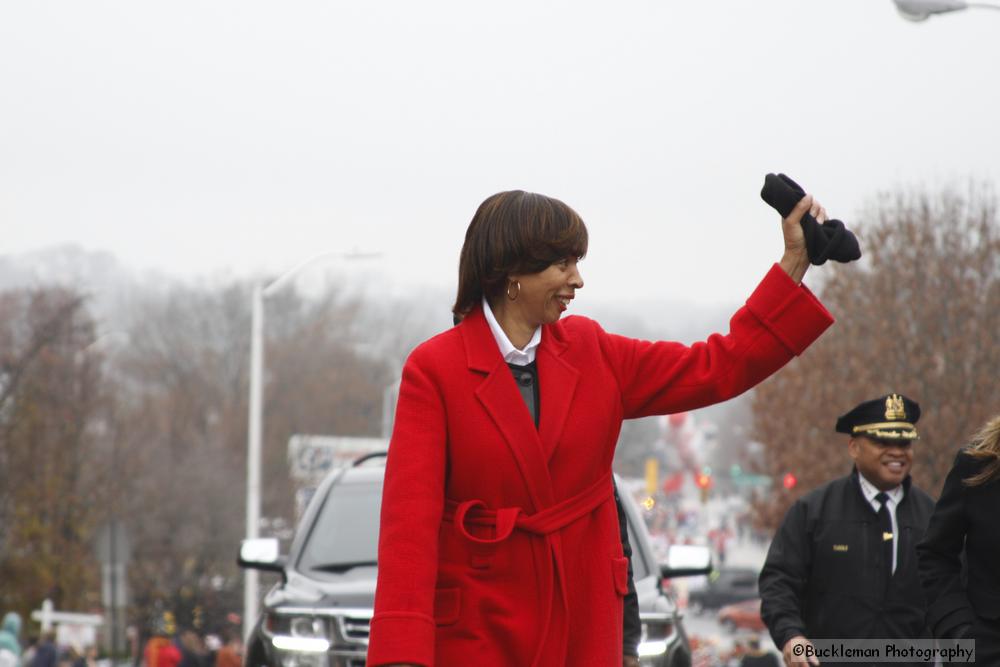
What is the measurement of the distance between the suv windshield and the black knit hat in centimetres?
236

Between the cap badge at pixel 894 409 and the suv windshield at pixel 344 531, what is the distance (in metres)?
2.50

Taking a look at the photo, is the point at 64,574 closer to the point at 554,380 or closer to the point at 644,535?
the point at 644,535

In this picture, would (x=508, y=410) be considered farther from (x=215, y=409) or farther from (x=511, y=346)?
(x=215, y=409)

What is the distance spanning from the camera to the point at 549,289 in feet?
13.4

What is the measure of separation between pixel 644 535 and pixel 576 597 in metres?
4.40

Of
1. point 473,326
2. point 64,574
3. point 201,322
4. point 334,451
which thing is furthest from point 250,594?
point 201,322

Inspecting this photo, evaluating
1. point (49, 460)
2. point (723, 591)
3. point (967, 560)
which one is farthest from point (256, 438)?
point (723, 591)

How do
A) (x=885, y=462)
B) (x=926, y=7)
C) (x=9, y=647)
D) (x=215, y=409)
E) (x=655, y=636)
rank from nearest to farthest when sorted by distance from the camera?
1. (x=885, y=462)
2. (x=655, y=636)
3. (x=926, y=7)
4. (x=9, y=647)
5. (x=215, y=409)

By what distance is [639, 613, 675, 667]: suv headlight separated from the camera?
738cm

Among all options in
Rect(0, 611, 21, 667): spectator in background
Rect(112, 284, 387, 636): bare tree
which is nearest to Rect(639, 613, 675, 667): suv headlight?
Rect(0, 611, 21, 667): spectator in background

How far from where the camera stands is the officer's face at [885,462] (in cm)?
677

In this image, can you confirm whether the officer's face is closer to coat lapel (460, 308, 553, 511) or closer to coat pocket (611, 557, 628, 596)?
coat pocket (611, 557, 628, 596)

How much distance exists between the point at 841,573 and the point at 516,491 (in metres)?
3.06

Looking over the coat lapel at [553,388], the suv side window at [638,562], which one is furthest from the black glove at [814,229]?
the suv side window at [638,562]
